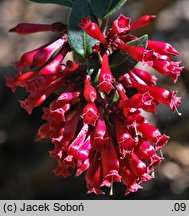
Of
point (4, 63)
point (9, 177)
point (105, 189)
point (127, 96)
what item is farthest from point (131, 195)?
point (127, 96)

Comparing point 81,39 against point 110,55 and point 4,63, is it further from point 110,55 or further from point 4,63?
point 4,63

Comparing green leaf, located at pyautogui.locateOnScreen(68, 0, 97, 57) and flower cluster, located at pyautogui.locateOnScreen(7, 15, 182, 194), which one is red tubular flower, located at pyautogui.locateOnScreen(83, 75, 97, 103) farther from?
green leaf, located at pyautogui.locateOnScreen(68, 0, 97, 57)

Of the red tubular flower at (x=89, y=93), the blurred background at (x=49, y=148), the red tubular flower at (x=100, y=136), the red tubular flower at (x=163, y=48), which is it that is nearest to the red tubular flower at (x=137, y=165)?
the red tubular flower at (x=100, y=136)

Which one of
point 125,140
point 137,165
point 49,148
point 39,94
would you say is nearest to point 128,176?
point 137,165

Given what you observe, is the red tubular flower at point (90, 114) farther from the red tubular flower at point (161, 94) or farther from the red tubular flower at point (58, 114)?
the red tubular flower at point (161, 94)

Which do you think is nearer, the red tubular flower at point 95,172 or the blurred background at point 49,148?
the red tubular flower at point 95,172

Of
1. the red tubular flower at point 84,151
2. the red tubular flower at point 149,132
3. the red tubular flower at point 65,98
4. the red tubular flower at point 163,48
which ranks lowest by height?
the red tubular flower at point 84,151
